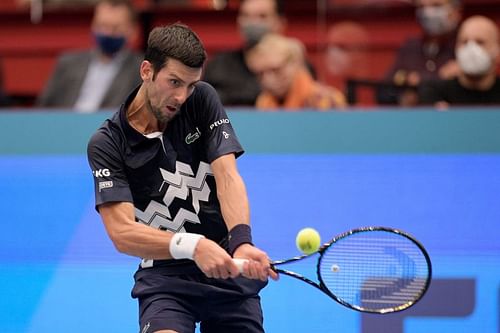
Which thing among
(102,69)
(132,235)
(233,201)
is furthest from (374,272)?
(102,69)

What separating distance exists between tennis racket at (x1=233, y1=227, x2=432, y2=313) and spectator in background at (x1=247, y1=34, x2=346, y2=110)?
3.42 meters

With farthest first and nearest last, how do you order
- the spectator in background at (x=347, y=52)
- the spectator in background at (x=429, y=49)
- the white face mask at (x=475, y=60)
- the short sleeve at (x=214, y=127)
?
the spectator in background at (x=347, y=52) < the spectator in background at (x=429, y=49) < the white face mask at (x=475, y=60) < the short sleeve at (x=214, y=127)

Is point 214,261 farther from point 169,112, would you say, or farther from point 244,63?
point 244,63

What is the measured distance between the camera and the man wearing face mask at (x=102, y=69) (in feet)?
27.0

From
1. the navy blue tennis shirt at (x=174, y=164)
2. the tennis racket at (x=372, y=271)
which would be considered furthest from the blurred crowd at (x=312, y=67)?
the navy blue tennis shirt at (x=174, y=164)

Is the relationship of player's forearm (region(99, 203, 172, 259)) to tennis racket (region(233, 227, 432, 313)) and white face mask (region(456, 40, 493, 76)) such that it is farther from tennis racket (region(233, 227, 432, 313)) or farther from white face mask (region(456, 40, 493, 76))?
white face mask (region(456, 40, 493, 76))

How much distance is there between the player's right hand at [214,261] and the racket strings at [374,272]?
0.52 meters

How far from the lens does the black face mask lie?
27.2 ft

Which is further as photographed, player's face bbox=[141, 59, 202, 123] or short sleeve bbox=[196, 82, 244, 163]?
short sleeve bbox=[196, 82, 244, 163]

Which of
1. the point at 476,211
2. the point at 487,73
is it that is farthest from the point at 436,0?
the point at 476,211

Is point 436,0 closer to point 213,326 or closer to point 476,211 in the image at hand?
point 476,211

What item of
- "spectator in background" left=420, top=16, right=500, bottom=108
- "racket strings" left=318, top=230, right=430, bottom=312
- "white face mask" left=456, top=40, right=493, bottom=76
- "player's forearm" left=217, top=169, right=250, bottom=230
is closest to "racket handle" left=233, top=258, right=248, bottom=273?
"player's forearm" left=217, top=169, right=250, bottom=230

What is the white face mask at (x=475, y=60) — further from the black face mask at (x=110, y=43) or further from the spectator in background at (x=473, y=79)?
the black face mask at (x=110, y=43)

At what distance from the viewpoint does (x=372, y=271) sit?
417 centimetres
